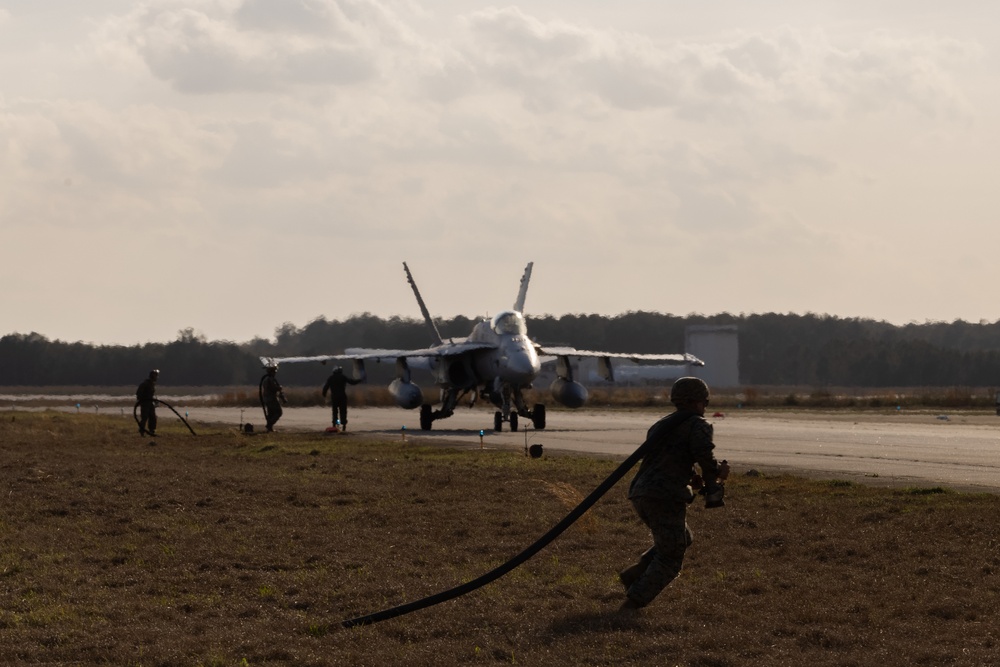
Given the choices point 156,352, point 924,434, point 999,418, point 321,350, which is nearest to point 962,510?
point 924,434

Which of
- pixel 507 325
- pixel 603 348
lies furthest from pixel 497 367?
pixel 603 348

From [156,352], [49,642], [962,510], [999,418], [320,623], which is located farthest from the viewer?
[156,352]

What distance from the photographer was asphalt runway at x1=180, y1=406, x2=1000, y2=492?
22.7 metres

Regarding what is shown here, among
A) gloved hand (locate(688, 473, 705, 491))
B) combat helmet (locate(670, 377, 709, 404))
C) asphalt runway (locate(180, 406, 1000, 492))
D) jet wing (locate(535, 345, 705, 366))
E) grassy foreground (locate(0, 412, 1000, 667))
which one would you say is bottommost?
grassy foreground (locate(0, 412, 1000, 667))

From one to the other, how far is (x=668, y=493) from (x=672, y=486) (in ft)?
0.19

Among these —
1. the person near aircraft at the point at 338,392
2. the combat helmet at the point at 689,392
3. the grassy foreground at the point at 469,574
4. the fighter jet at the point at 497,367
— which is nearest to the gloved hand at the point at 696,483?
the combat helmet at the point at 689,392

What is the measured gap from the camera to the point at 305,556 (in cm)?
1299

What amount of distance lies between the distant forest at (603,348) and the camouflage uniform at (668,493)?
93.1 m

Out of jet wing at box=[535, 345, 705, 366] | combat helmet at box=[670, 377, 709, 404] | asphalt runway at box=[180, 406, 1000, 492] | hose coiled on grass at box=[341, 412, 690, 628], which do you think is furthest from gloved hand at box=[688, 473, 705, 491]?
jet wing at box=[535, 345, 705, 366]

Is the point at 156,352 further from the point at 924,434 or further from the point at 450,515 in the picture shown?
the point at 450,515

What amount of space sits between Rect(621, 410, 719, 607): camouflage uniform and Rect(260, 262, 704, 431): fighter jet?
27136 millimetres

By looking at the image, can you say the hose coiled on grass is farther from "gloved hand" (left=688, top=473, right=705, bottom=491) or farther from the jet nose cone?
the jet nose cone

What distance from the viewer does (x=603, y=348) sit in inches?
5674

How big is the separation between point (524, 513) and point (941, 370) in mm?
117988
